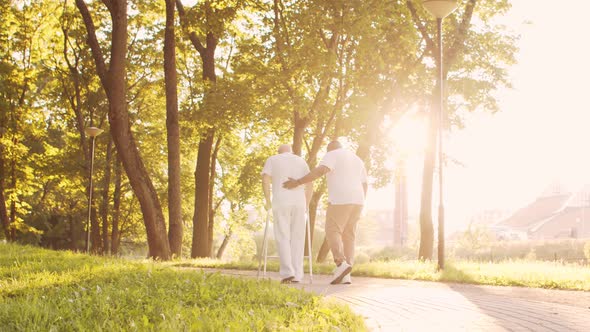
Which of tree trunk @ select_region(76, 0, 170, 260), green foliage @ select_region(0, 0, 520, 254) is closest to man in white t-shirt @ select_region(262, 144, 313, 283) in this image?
tree trunk @ select_region(76, 0, 170, 260)

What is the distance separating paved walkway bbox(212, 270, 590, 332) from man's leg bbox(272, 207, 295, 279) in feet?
1.43

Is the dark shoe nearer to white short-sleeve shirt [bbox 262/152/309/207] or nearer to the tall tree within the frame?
white short-sleeve shirt [bbox 262/152/309/207]

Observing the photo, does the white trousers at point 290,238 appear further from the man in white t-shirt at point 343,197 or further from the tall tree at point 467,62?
the tall tree at point 467,62

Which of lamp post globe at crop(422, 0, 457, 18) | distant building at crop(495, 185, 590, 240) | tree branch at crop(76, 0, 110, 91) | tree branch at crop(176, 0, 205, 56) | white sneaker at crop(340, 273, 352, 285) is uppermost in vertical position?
tree branch at crop(176, 0, 205, 56)

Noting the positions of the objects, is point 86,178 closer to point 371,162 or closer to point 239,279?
point 371,162

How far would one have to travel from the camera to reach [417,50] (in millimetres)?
21812

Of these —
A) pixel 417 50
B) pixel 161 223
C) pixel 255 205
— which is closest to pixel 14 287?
pixel 161 223

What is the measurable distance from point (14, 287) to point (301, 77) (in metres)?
14.2

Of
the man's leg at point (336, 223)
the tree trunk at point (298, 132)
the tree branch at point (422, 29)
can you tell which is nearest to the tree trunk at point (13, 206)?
the tree trunk at point (298, 132)

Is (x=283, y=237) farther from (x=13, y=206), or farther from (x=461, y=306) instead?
(x=13, y=206)

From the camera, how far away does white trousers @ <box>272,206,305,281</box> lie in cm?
1006

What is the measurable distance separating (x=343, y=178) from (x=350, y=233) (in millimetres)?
886

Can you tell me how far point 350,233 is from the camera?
10.8 metres

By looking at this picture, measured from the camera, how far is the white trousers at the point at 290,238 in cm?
1006
